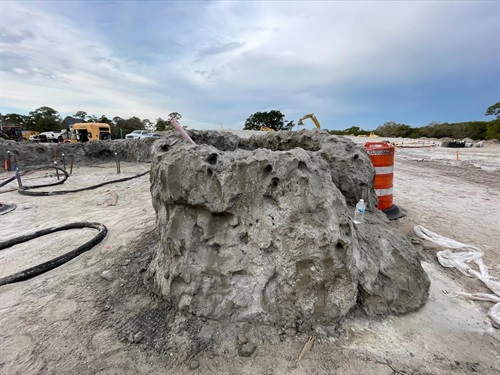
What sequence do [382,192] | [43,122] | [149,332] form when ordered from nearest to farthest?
1. [149,332]
2. [382,192]
3. [43,122]

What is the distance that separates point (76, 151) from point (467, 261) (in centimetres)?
1850

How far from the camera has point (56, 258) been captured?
3.50m

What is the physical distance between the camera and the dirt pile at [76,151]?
1388 cm

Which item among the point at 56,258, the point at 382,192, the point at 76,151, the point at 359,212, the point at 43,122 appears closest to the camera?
the point at 359,212

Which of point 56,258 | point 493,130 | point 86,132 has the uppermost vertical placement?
point 86,132

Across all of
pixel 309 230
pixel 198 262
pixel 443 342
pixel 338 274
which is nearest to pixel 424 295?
pixel 443 342

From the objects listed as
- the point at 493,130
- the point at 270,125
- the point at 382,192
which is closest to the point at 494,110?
the point at 493,130

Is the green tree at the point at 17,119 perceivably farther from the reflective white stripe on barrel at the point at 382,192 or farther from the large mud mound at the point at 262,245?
the reflective white stripe on barrel at the point at 382,192

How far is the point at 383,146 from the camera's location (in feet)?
15.6

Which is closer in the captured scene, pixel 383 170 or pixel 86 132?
pixel 383 170

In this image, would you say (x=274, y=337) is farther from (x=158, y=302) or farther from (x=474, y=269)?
(x=474, y=269)

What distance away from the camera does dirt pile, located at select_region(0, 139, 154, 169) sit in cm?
1388

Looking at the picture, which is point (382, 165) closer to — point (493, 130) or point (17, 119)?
point (493, 130)

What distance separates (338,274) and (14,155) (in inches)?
681
